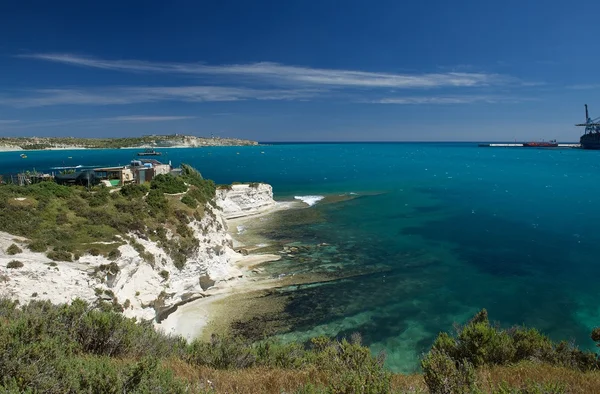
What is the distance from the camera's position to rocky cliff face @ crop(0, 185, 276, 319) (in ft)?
53.3

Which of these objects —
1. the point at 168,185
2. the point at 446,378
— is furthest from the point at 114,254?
the point at 446,378

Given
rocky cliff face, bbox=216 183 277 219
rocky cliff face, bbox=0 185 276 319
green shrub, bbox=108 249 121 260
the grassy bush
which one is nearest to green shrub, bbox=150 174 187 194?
the grassy bush

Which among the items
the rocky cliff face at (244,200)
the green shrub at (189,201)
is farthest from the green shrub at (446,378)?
the rocky cliff face at (244,200)

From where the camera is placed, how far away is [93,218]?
899 inches

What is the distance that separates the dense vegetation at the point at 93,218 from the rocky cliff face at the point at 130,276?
22.6 inches

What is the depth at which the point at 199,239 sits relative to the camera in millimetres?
27219

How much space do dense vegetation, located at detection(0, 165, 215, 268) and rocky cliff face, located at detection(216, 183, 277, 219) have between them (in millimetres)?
20234

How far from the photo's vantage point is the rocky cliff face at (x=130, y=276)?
53.3 ft

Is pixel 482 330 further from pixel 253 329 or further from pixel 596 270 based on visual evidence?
pixel 596 270

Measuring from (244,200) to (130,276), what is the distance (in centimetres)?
3423

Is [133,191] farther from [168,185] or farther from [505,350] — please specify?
[505,350]

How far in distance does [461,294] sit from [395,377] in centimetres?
1795

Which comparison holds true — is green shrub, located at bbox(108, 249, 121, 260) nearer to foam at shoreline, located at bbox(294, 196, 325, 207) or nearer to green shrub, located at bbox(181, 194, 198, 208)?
green shrub, located at bbox(181, 194, 198, 208)

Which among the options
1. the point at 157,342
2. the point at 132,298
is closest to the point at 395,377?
the point at 157,342
